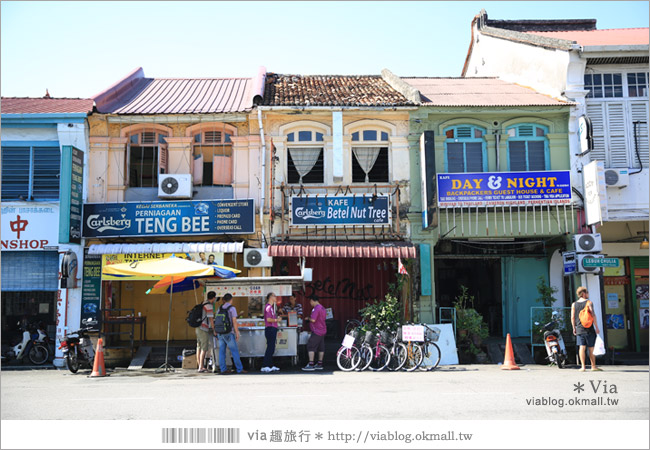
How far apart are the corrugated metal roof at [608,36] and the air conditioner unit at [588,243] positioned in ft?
19.5

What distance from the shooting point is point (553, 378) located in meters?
12.1

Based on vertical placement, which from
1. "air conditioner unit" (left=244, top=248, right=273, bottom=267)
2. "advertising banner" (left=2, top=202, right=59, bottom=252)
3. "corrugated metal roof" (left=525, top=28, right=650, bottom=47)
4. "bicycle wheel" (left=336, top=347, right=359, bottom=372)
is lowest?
"bicycle wheel" (left=336, top=347, right=359, bottom=372)

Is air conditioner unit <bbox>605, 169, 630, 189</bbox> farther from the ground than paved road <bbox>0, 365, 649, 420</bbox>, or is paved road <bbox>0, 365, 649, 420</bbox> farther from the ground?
air conditioner unit <bbox>605, 169, 630, 189</bbox>

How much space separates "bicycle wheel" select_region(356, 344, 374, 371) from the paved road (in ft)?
2.29

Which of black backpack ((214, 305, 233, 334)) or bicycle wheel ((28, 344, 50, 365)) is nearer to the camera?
black backpack ((214, 305, 233, 334))

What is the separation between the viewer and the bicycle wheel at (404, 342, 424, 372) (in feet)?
46.0

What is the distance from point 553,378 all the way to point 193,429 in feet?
27.7

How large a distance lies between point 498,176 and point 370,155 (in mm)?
3793

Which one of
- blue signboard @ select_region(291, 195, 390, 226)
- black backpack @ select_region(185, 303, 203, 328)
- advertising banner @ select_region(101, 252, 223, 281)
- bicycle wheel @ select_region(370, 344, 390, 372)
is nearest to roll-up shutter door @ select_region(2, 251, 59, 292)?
advertising banner @ select_region(101, 252, 223, 281)

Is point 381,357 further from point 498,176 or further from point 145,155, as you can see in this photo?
point 145,155

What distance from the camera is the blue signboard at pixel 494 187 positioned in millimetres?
16875

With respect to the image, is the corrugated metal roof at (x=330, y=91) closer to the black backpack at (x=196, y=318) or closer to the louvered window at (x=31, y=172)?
the louvered window at (x=31, y=172)

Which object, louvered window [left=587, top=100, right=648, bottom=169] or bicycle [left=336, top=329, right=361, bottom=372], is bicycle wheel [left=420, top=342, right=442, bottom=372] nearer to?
bicycle [left=336, top=329, right=361, bottom=372]

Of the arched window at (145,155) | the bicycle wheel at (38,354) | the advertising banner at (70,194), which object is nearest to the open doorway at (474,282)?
the arched window at (145,155)
